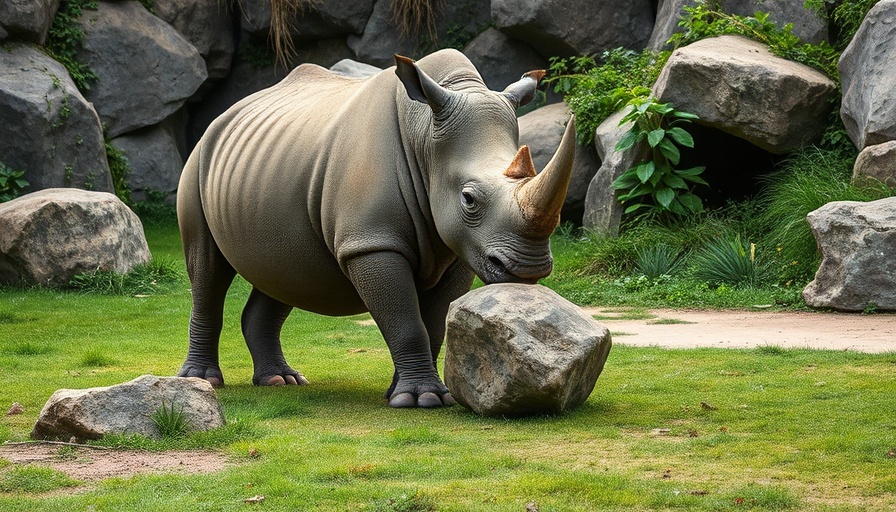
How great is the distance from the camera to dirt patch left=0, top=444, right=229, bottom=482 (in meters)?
4.44

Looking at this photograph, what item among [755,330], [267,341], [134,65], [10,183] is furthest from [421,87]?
[134,65]

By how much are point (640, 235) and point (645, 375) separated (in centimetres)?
577

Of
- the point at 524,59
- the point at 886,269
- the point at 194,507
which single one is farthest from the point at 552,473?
the point at 524,59

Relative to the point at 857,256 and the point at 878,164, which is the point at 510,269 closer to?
the point at 857,256

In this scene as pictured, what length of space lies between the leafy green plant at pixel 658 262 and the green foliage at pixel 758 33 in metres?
2.53

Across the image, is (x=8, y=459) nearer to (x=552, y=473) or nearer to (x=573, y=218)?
(x=552, y=473)

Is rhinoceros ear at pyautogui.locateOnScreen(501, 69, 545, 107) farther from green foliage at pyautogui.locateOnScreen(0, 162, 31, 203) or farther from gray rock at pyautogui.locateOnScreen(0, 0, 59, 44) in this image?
gray rock at pyautogui.locateOnScreen(0, 0, 59, 44)

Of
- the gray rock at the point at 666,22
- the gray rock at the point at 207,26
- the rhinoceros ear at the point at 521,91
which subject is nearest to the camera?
the rhinoceros ear at the point at 521,91

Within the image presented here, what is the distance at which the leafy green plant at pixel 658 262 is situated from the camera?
38.5 feet

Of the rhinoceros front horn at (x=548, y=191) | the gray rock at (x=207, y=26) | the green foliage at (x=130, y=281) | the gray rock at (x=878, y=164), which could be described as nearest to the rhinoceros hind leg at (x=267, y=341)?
the rhinoceros front horn at (x=548, y=191)

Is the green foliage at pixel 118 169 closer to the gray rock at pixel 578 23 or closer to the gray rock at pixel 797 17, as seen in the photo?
the gray rock at pixel 578 23

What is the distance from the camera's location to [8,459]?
4676mm

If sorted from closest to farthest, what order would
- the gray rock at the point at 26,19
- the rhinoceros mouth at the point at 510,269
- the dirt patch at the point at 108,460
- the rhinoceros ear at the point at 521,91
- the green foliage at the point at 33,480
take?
1. the green foliage at the point at 33,480
2. the dirt patch at the point at 108,460
3. the rhinoceros mouth at the point at 510,269
4. the rhinoceros ear at the point at 521,91
5. the gray rock at the point at 26,19

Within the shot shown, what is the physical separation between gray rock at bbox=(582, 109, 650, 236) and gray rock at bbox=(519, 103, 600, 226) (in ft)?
2.35
